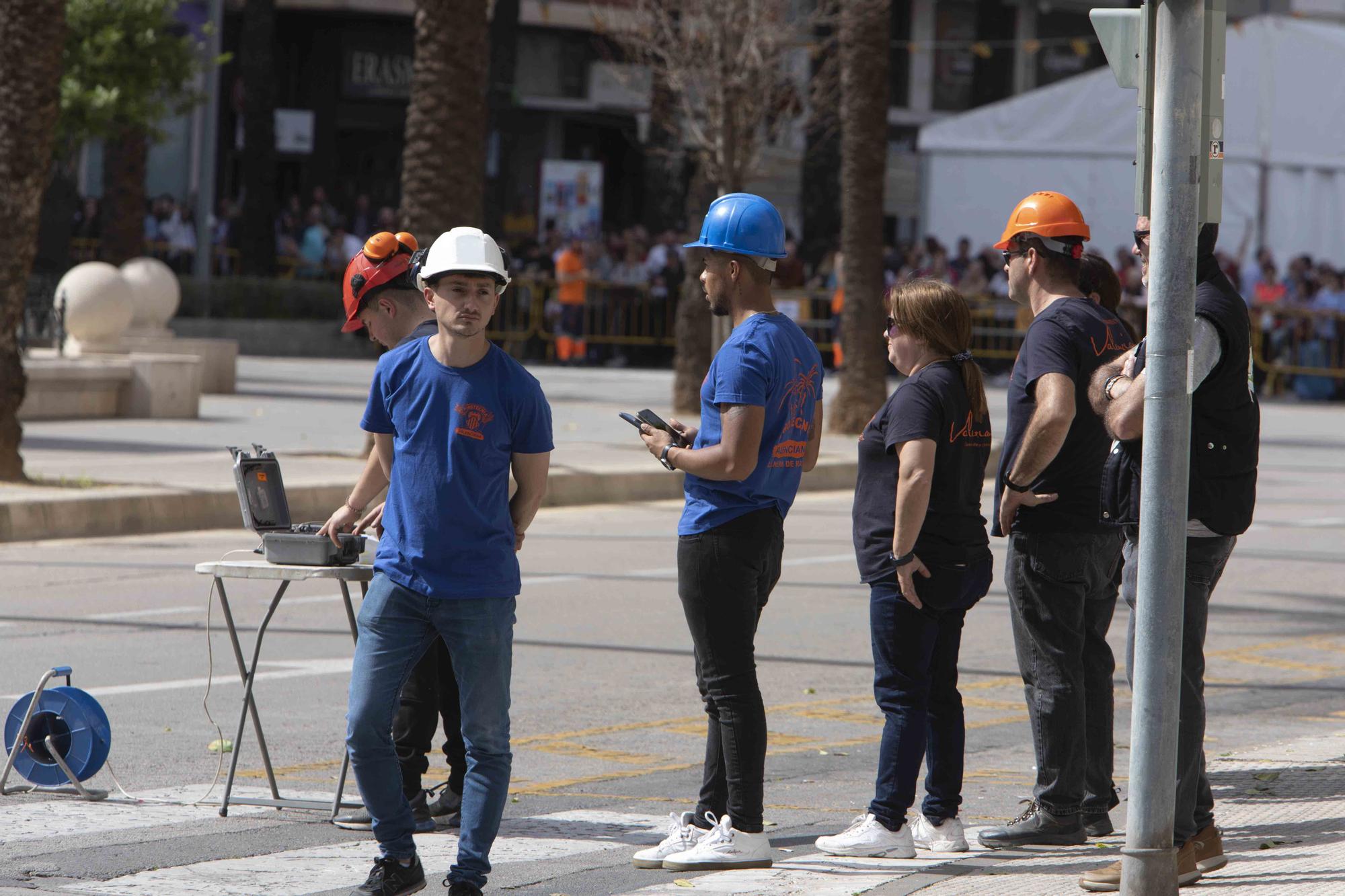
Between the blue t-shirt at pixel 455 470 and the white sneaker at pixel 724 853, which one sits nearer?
the blue t-shirt at pixel 455 470

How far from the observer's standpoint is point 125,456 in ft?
53.5

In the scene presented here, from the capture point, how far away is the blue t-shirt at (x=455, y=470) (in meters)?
5.07

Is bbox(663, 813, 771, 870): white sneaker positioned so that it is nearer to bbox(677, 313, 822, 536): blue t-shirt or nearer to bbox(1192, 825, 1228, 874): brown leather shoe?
bbox(677, 313, 822, 536): blue t-shirt

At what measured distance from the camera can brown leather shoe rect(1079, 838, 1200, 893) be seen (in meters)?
5.26

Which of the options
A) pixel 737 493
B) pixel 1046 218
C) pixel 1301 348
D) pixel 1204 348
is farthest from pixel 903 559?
pixel 1301 348

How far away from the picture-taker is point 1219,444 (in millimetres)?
5422

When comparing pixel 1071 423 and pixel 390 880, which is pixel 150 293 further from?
pixel 390 880

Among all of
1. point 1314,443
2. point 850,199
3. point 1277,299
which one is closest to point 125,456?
point 850,199

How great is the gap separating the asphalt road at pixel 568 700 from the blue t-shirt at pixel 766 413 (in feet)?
3.34

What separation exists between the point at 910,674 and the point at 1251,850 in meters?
1.11

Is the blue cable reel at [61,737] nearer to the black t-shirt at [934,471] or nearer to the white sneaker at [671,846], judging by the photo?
the white sneaker at [671,846]

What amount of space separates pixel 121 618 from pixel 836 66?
2664 centimetres

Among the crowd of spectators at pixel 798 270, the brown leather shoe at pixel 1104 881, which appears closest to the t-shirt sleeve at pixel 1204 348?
the brown leather shoe at pixel 1104 881

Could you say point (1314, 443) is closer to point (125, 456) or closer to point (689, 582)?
point (125, 456)
